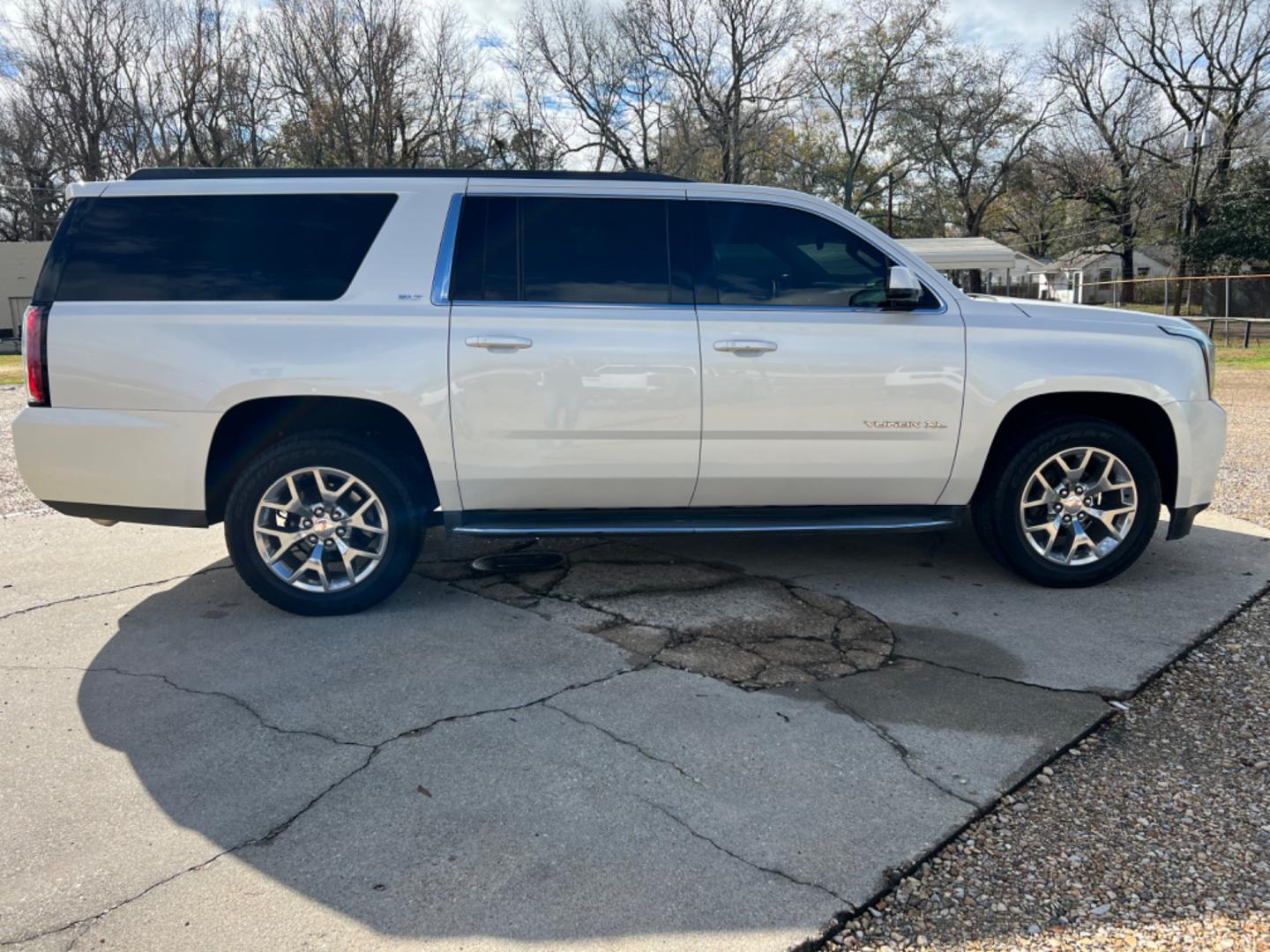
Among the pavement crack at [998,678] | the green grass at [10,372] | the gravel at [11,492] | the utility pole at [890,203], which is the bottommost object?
the pavement crack at [998,678]

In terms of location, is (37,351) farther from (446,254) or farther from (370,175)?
(446,254)

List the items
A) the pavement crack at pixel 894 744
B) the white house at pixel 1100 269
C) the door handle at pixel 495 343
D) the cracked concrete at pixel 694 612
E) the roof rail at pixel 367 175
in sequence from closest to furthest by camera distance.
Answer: the pavement crack at pixel 894 744
the cracked concrete at pixel 694 612
the door handle at pixel 495 343
the roof rail at pixel 367 175
the white house at pixel 1100 269

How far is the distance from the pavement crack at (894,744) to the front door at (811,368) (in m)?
1.26

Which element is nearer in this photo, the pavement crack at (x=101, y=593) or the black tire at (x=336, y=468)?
the black tire at (x=336, y=468)

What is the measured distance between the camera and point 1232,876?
241cm

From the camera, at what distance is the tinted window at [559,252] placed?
169 inches

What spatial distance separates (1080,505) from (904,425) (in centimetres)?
104

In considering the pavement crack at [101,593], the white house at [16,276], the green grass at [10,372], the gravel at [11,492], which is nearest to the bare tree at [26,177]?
the white house at [16,276]

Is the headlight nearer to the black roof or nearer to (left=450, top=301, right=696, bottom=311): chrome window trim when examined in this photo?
(left=450, top=301, right=696, bottom=311): chrome window trim

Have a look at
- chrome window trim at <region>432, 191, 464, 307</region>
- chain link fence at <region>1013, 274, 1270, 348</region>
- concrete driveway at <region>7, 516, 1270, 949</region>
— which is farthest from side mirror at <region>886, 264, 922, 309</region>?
chain link fence at <region>1013, 274, 1270, 348</region>

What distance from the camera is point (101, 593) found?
4824 mm

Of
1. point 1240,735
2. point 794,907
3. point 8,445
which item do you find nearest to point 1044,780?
point 1240,735

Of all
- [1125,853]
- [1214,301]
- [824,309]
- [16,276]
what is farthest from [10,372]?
[1214,301]

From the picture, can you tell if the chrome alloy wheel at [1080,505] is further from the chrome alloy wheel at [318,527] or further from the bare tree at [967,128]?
the bare tree at [967,128]
